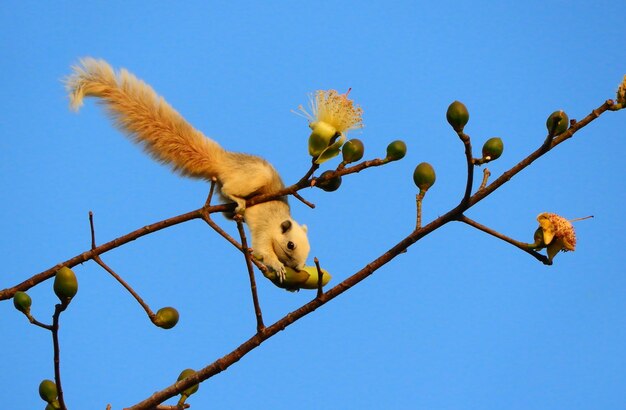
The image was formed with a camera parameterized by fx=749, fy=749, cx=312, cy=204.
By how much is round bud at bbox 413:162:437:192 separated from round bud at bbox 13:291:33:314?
1.41 metres

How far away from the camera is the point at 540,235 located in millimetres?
2477

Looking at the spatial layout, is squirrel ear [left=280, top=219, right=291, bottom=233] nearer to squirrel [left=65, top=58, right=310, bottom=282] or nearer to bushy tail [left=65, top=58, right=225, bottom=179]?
squirrel [left=65, top=58, right=310, bottom=282]

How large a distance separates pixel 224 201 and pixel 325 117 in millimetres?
2123

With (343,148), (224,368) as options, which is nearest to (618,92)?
(343,148)

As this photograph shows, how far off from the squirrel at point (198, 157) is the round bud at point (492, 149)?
201 cm

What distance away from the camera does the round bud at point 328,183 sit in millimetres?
3142

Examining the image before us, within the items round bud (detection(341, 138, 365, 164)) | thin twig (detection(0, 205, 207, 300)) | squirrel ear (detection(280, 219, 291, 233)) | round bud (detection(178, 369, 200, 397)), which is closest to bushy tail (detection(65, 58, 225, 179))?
squirrel ear (detection(280, 219, 291, 233))

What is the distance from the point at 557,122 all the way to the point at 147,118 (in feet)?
9.28

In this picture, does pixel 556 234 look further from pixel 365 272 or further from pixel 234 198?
pixel 234 198

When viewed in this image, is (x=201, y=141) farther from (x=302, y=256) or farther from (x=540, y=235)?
(x=540, y=235)

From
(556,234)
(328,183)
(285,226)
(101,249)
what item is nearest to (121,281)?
(101,249)

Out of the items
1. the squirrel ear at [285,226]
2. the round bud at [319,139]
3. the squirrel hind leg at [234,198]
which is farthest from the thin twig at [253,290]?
the squirrel ear at [285,226]

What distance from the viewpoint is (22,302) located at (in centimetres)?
255

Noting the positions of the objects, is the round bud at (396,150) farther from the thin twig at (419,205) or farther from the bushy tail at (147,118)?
the bushy tail at (147,118)
